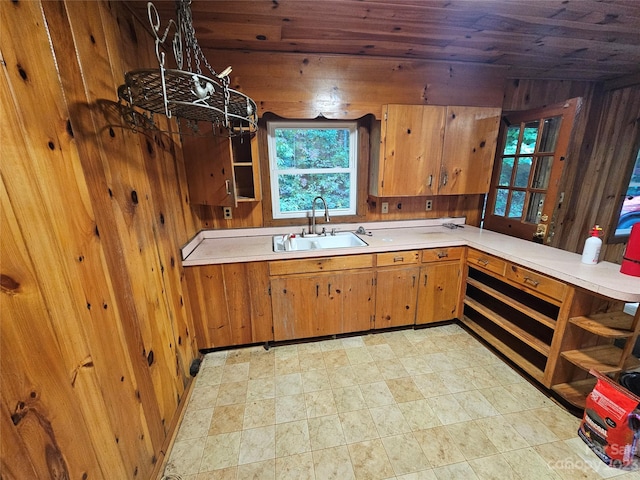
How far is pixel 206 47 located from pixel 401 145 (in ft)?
5.50

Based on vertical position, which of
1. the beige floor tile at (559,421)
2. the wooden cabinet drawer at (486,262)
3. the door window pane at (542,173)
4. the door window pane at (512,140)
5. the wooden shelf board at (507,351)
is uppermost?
the door window pane at (512,140)

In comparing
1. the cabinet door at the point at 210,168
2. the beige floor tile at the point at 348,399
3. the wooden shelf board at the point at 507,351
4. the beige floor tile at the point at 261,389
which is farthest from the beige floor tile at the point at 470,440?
the cabinet door at the point at 210,168

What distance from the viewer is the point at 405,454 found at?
1.41 m

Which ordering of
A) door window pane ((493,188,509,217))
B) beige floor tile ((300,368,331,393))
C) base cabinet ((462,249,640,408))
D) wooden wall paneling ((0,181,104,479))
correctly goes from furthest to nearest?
door window pane ((493,188,509,217)), beige floor tile ((300,368,331,393)), base cabinet ((462,249,640,408)), wooden wall paneling ((0,181,104,479))

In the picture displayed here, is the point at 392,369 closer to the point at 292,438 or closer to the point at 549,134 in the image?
the point at 292,438

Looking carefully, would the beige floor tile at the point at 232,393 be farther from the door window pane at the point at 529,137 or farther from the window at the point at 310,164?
the door window pane at the point at 529,137

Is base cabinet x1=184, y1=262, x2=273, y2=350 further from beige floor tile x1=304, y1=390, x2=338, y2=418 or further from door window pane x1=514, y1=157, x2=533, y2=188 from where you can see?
door window pane x1=514, y1=157, x2=533, y2=188

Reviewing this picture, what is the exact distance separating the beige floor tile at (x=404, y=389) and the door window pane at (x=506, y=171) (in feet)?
6.69

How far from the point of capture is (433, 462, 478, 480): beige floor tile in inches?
51.1

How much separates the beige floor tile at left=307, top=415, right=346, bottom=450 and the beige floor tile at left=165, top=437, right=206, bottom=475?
61 cm

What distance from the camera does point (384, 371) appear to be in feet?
6.52

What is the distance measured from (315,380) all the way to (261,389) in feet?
1.26

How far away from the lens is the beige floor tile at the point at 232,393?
69.2 inches

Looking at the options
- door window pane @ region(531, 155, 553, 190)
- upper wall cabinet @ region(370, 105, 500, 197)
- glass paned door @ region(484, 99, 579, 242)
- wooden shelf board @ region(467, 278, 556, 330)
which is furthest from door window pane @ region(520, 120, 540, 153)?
wooden shelf board @ region(467, 278, 556, 330)
